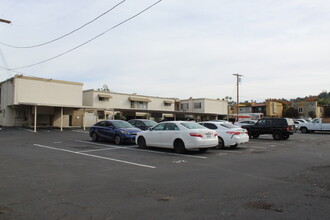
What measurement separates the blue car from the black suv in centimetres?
1119

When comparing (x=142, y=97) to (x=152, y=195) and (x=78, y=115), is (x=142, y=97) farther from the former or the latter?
(x=152, y=195)

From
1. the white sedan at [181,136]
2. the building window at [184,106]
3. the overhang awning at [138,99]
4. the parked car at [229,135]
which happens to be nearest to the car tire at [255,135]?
the parked car at [229,135]

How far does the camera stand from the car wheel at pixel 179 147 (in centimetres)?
1220

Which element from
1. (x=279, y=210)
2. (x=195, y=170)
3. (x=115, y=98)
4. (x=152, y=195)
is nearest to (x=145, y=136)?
(x=195, y=170)

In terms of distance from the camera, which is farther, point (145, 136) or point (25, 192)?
point (145, 136)

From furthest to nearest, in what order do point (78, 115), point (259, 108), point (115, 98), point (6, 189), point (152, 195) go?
point (259, 108) < point (115, 98) < point (78, 115) < point (6, 189) < point (152, 195)

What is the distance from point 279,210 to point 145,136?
962 cm

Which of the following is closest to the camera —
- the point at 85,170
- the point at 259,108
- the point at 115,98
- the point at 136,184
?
the point at 136,184

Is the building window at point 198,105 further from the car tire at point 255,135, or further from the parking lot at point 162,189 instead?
the parking lot at point 162,189

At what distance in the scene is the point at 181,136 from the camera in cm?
1217

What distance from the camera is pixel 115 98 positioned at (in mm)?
45750

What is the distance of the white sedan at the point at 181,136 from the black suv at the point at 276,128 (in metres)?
10.7

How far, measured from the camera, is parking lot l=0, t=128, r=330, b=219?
4.70 meters

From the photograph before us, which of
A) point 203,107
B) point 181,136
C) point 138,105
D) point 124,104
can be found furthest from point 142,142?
point 203,107
